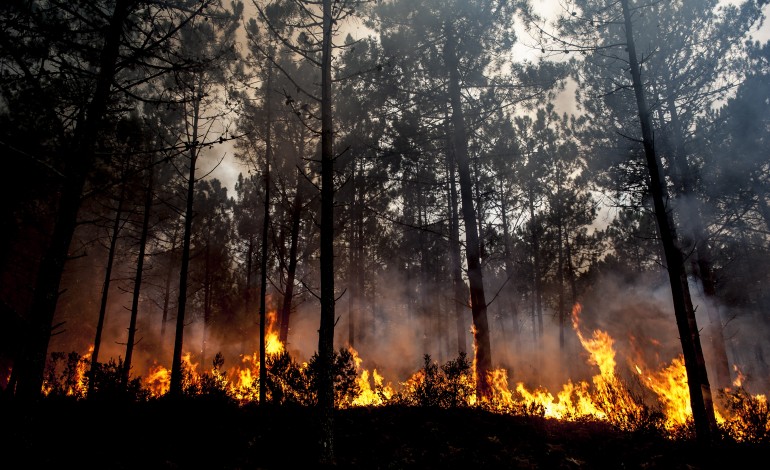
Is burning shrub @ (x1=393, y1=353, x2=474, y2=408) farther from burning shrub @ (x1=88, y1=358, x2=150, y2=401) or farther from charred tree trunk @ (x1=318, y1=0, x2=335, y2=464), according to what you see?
burning shrub @ (x1=88, y1=358, x2=150, y2=401)

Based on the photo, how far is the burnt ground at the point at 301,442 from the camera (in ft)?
16.4

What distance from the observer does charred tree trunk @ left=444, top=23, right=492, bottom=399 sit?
9.45 metres

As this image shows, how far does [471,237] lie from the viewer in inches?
400

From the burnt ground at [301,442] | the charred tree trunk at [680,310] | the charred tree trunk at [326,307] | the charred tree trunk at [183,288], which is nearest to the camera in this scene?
the burnt ground at [301,442]

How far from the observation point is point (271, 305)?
28359mm

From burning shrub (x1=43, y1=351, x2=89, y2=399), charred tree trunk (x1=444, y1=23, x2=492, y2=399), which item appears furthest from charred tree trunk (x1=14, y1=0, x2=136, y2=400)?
charred tree trunk (x1=444, y1=23, x2=492, y2=399)

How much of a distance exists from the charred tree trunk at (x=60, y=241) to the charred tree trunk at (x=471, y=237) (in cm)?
783

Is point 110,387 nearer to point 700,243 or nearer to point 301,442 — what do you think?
point 301,442

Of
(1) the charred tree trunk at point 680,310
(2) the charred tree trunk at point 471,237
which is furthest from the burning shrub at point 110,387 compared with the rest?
(1) the charred tree trunk at point 680,310

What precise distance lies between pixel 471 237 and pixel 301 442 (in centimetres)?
651

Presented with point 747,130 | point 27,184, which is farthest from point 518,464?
point 747,130

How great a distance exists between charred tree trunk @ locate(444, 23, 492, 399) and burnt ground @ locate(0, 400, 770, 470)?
7.07 ft

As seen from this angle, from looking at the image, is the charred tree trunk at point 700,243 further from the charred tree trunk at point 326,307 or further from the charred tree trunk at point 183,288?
the charred tree trunk at point 183,288

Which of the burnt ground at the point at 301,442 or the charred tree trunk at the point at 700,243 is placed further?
the charred tree trunk at the point at 700,243
